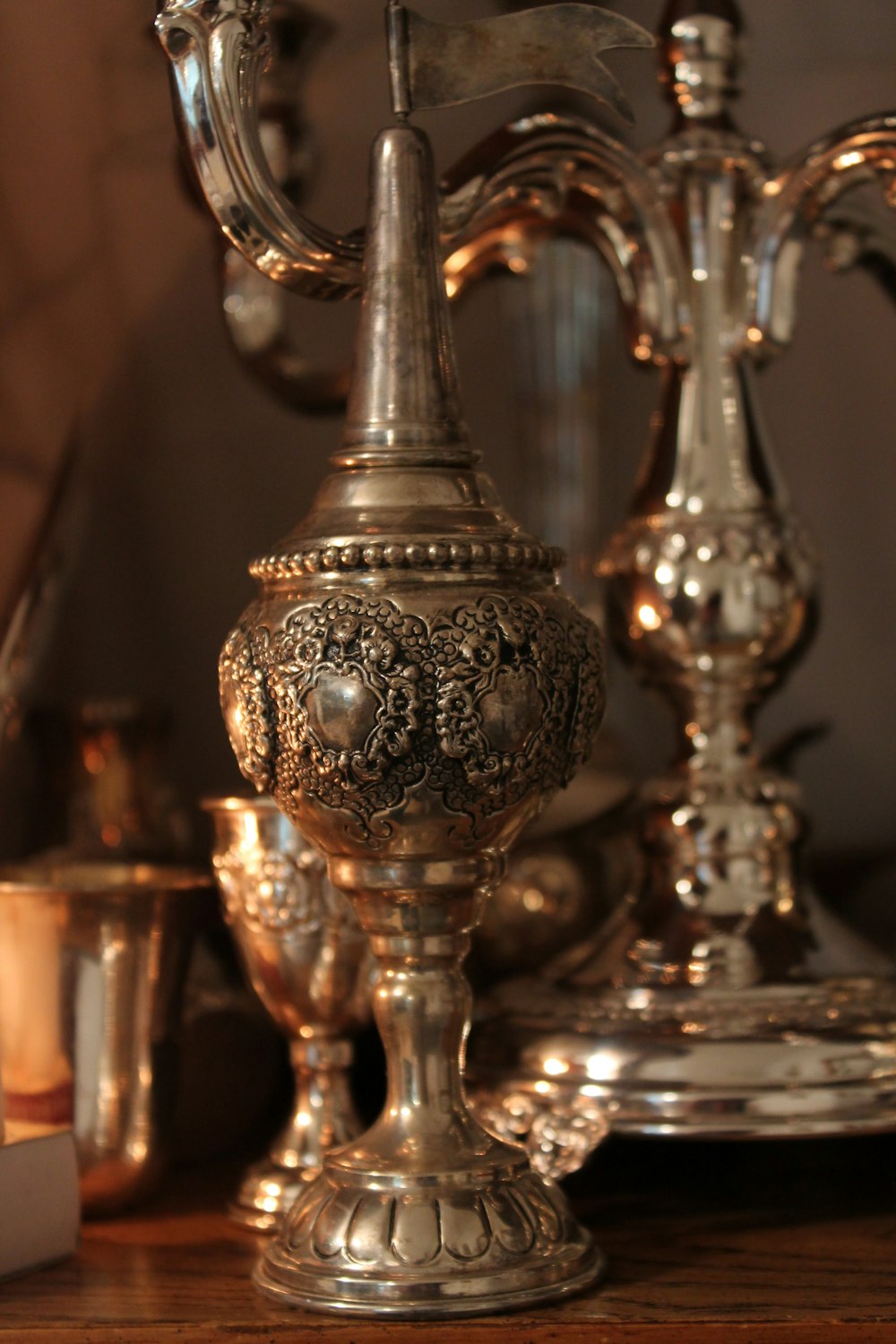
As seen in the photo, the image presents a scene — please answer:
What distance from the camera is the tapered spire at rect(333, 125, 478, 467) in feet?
1.78

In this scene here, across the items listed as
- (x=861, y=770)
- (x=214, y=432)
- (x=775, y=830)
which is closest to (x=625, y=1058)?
(x=775, y=830)

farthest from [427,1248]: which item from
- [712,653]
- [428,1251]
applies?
[712,653]

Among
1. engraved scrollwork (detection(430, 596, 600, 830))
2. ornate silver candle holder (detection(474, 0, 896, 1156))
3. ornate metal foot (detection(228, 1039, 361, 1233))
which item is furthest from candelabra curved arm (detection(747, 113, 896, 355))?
ornate metal foot (detection(228, 1039, 361, 1233))

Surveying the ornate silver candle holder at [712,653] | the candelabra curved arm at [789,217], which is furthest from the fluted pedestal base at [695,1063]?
the candelabra curved arm at [789,217]

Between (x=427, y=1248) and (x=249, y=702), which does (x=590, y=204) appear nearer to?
(x=249, y=702)

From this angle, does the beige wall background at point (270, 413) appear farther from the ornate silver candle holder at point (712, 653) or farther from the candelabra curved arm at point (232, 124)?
the candelabra curved arm at point (232, 124)

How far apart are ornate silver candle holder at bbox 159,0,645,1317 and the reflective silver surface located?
0.40ft

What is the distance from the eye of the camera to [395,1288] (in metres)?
0.51

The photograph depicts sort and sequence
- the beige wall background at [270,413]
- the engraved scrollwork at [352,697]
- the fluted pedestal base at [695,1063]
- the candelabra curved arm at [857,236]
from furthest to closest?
1. the beige wall background at [270,413]
2. the candelabra curved arm at [857,236]
3. the fluted pedestal base at [695,1063]
4. the engraved scrollwork at [352,697]

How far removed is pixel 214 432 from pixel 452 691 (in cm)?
49

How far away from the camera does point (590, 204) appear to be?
697mm

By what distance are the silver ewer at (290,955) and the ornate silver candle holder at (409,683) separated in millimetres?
88

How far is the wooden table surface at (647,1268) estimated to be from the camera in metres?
0.50

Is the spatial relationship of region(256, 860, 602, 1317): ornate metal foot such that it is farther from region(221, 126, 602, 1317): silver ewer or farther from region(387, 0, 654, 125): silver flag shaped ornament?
region(387, 0, 654, 125): silver flag shaped ornament
